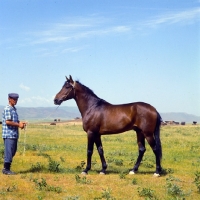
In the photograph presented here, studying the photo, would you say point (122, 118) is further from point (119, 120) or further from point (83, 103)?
point (83, 103)

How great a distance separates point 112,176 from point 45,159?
5.23 metres

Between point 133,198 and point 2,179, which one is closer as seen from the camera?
point 133,198

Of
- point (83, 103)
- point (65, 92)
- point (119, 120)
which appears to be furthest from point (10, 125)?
point (119, 120)

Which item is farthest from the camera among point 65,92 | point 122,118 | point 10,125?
point 65,92

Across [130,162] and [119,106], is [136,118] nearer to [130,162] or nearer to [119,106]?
[119,106]

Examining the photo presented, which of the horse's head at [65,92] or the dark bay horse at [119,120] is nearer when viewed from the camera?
the dark bay horse at [119,120]

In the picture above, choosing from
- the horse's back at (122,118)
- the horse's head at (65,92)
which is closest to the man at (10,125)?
the horse's head at (65,92)

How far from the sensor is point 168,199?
835 centimetres

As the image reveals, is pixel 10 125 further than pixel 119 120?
No

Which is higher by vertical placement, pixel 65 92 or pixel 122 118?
pixel 65 92

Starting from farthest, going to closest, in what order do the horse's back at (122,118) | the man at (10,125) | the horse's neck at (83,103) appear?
the horse's neck at (83,103) < the horse's back at (122,118) < the man at (10,125)

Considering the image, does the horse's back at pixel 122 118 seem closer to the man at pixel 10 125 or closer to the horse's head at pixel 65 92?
the horse's head at pixel 65 92

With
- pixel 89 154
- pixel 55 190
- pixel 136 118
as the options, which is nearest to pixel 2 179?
pixel 55 190

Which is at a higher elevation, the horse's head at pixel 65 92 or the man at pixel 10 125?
the horse's head at pixel 65 92
